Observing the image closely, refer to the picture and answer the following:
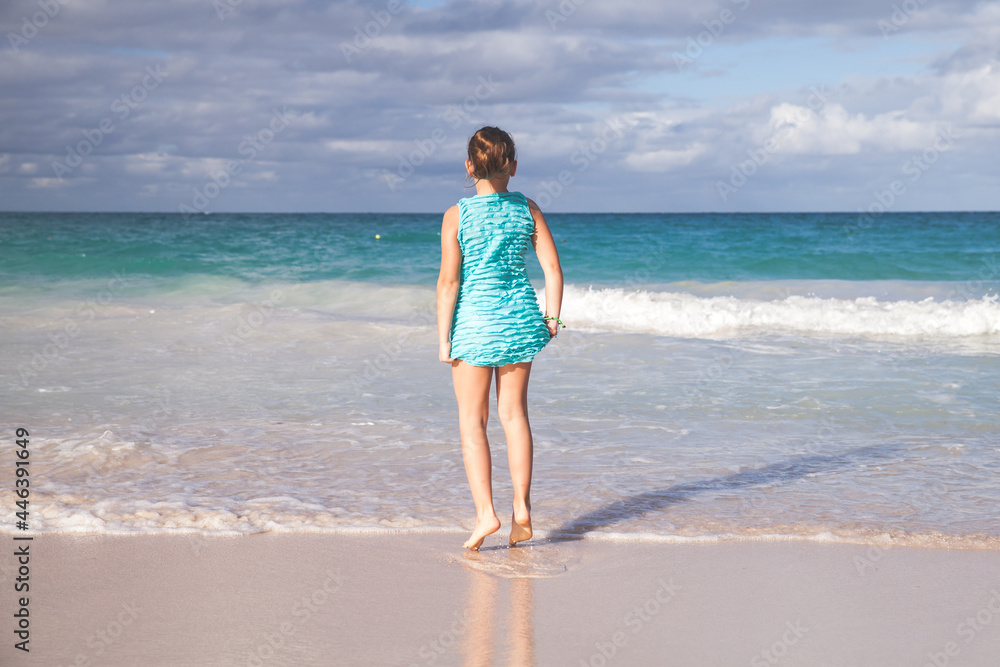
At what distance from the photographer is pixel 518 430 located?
3.58 metres

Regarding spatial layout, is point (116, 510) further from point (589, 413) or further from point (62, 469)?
point (589, 413)

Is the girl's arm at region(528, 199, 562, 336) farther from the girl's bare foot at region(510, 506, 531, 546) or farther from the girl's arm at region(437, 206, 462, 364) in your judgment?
the girl's bare foot at region(510, 506, 531, 546)

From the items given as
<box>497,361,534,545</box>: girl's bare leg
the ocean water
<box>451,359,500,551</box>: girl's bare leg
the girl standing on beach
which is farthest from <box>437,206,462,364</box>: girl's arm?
the ocean water

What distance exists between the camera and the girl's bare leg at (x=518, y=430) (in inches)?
140

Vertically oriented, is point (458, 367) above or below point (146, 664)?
above

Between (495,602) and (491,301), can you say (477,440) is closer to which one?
(491,301)

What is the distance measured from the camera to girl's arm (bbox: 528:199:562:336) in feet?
11.5

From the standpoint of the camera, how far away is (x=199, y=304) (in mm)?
16188

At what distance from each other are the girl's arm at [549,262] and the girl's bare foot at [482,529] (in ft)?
2.75

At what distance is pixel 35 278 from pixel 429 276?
919cm

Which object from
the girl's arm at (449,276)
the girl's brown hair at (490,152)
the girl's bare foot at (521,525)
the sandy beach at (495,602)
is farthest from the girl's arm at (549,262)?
the sandy beach at (495,602)

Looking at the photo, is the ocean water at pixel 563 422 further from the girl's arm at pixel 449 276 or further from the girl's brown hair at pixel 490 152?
the girl's brown hair at pixel 490 152

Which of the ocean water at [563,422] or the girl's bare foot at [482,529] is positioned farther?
the ocean water at [563,422]

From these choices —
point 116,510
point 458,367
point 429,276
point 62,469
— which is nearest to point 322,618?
point 458,367
